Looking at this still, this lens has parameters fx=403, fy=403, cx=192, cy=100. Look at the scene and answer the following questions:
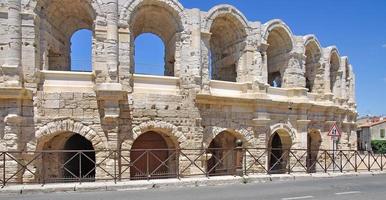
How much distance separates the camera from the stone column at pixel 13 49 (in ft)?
41.0

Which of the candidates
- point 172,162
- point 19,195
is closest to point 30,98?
point 19,195

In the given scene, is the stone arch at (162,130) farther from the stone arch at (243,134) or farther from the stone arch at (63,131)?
the stone arch at (243,134)

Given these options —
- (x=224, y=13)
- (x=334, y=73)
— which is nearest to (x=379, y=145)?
(x=334, y=73)

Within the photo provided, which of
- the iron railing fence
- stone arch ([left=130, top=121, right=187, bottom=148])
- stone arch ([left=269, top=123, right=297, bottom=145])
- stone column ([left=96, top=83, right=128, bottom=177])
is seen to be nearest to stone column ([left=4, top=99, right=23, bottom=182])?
the iron railing fence

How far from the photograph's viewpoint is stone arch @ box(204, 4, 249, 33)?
15.7 metres

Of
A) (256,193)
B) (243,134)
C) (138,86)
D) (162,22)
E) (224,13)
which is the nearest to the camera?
(256,193)

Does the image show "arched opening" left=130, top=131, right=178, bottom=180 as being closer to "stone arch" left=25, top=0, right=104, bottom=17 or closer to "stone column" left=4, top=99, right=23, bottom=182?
"stone column" left=4, top=99, right=23, bottom=182

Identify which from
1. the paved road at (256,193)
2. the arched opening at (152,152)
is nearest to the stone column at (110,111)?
the arched opening at (152,152)

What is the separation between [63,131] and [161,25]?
593 cm

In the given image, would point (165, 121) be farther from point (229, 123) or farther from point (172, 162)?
point (229, 123)

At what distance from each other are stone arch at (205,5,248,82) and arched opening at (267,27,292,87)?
77.0 inches

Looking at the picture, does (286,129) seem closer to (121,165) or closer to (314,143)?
(314,143)

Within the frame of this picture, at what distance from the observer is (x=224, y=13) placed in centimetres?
1623

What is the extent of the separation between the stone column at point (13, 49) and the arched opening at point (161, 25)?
3.72m
